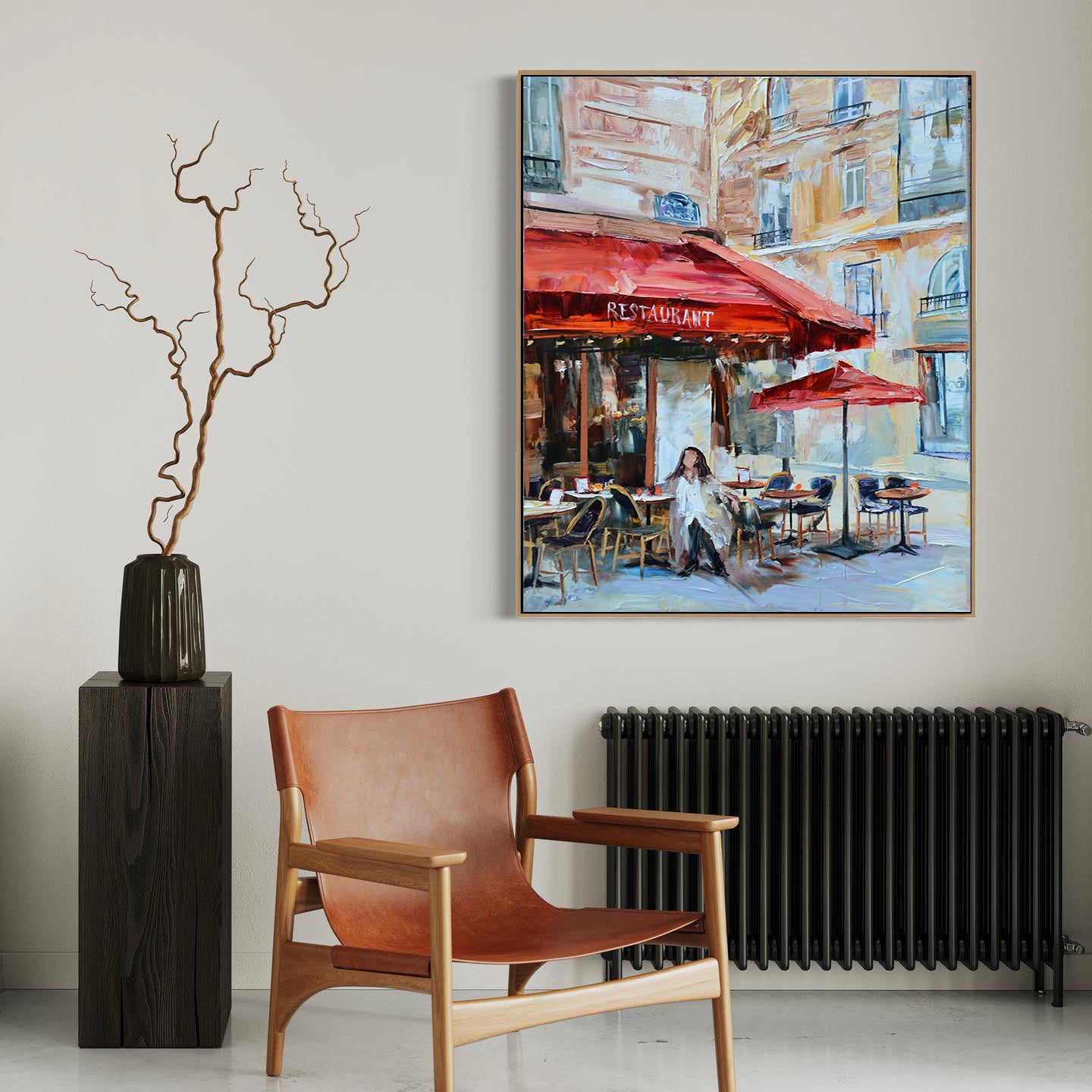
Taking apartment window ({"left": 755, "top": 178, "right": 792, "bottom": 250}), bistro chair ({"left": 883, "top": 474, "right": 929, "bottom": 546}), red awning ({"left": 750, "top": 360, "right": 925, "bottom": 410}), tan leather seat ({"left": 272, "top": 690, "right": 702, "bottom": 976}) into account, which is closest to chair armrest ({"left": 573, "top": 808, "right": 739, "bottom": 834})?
tan leather seat ({"left": 272, "top": 690, "right": 702, "bottom": 976})

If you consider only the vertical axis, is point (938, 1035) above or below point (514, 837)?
below

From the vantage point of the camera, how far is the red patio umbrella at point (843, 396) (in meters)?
2.88

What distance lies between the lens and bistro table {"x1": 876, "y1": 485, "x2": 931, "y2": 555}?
287 cm

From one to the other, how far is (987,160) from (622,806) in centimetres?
186

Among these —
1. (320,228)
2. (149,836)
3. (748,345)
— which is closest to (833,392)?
(748,345)

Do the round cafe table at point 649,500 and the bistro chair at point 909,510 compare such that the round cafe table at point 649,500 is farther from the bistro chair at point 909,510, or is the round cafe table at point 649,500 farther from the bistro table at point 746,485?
the bistro chair at point 909,510

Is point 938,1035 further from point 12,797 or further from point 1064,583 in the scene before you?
point 12,797

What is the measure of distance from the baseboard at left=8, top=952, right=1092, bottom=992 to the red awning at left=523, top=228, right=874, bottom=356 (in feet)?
5.18

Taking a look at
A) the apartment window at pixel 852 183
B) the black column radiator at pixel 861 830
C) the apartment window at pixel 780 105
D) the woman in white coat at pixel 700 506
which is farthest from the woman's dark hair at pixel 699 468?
the apartment window at pixel 780 105

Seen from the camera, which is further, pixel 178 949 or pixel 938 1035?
pixel 938 1035

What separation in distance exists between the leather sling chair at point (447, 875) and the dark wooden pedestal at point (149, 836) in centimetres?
24

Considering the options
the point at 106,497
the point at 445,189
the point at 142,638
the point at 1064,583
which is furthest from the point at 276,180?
the point at 1064,583

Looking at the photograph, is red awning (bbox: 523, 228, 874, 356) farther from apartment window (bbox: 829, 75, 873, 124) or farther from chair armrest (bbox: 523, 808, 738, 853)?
chair armrest (bbox: 523, 808, 738, 853)

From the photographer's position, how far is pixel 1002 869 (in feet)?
9.15
